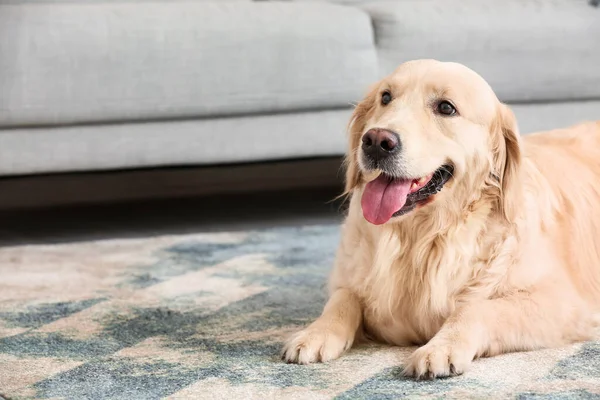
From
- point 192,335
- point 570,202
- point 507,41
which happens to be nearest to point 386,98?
point 570,202

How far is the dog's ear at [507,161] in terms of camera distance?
6.32 ft

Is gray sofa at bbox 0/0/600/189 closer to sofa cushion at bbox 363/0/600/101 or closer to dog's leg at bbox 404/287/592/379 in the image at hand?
sofa cushion at bbox 363/0/600/101

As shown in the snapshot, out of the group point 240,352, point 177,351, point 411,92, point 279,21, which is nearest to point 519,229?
point 411,92

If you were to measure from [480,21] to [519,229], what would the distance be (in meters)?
1.70

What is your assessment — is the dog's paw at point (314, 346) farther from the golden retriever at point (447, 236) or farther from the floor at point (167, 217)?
the floor at point (167, 217)

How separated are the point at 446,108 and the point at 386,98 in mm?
146

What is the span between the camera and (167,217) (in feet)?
12.2

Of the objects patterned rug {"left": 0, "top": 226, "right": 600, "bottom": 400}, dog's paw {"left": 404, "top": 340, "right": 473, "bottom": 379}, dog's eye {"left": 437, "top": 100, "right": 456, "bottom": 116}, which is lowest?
patterned rug {"left": 0, "top": 226, "right": 600, "bottom": 400}

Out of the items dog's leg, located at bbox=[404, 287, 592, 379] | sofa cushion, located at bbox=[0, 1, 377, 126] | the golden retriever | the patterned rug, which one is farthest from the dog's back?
sofa cushion, located at bbox=[0, 1, 377, 126]

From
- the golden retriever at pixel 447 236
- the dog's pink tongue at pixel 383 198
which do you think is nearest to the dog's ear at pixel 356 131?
the golden retriever at pixel 447 236

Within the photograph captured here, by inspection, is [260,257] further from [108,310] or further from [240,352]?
[240,352]

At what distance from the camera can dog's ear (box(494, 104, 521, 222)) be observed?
6.32ft

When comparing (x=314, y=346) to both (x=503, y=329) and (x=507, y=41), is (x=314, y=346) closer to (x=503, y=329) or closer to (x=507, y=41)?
(x=503, y=329)

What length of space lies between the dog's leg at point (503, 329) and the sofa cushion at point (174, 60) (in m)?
1.57
